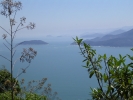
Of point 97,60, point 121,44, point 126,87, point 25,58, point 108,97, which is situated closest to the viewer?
point 126,87

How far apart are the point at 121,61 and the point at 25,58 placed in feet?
5.81

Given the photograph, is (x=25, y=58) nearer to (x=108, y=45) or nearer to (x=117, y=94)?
(x=117, y=94)

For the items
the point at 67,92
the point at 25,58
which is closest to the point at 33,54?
the point at 25,58

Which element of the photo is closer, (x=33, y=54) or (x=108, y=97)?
(x=108, y=97)

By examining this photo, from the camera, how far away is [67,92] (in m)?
22.8

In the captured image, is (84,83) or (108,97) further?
(84,83)

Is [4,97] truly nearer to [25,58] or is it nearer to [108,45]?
[25,58]

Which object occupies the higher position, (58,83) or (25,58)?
(25,58)

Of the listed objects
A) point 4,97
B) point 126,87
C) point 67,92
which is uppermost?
point 126,87

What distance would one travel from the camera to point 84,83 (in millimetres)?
27297

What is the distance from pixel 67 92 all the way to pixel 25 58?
20.4 m

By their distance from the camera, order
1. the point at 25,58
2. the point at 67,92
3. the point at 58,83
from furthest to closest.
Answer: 1. the point at 58,83
2. the point at 67,92
3. the point at 25,58

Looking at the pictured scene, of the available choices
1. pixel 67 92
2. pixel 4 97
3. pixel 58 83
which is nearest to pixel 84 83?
pixel 58 83

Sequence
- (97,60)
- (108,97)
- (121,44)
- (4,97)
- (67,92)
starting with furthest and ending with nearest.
Answer: (121,44), (67,92), (4,97), (97,60), (108,97)
